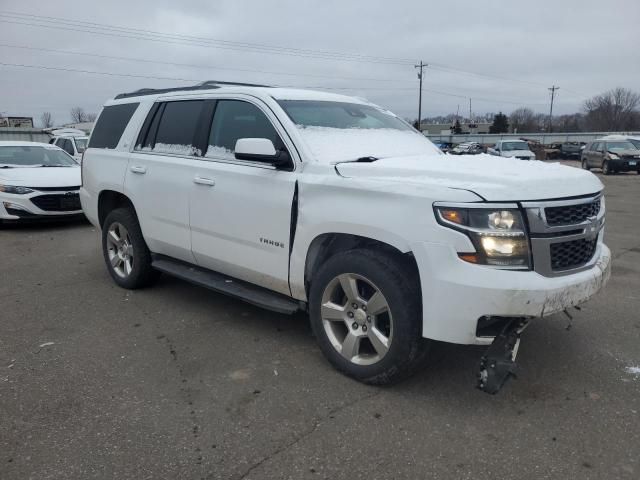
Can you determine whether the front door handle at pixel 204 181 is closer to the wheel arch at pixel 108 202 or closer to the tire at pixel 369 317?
the tire at pixel 369 317

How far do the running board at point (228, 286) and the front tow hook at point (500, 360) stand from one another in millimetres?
1362

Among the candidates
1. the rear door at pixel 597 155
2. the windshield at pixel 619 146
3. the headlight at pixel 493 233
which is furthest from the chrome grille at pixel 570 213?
the rear door at pixel 597 155

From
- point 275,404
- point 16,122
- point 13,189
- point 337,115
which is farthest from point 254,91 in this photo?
point 16,122

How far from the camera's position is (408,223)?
2.99 metres

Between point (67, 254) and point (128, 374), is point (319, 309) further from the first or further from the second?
point (67, 254)

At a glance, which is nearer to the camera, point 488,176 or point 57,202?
point 488,176

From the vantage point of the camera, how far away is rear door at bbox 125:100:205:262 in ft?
14.8

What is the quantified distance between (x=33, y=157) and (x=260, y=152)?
8740mm

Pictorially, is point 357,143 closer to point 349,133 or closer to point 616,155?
point 349,133

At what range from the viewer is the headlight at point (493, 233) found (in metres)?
2.83

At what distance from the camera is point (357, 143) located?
401cm

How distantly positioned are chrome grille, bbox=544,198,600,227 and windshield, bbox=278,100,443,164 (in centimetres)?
132

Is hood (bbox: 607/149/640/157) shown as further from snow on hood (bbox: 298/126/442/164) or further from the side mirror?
the side mirror

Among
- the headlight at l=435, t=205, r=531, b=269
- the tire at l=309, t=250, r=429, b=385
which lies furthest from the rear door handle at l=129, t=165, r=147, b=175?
the headlight at l=435, t=205, r=531, b=269
